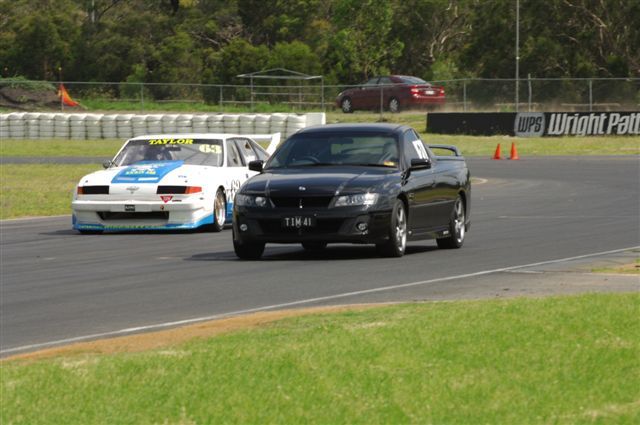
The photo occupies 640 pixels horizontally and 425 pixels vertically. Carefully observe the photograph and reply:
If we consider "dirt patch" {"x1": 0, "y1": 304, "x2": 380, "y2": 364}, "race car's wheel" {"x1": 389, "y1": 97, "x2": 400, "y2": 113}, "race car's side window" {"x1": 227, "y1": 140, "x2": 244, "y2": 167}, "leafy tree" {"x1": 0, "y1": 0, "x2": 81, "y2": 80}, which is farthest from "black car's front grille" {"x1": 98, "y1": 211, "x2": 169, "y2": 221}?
"leafy tree" {"x1": 0, "y1": 0, "x2": 81, "y2": 80}

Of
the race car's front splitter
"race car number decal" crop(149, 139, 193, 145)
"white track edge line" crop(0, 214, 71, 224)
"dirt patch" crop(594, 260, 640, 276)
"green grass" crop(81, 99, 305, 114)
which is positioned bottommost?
"green grass" crop(81, 99, 305, 114)

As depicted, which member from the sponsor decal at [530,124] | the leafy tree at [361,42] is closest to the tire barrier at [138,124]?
the sponsor decal at [530,124]

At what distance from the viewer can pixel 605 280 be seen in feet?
44.5

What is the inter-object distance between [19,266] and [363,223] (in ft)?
12.5

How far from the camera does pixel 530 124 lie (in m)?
53.1

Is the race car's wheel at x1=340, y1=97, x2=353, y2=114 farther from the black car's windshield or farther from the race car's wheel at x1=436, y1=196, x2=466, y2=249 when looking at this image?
the black car's windshield

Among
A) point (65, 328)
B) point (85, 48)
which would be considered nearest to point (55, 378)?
point (65, 328)

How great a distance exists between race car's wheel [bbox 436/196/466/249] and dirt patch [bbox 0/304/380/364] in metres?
6.19

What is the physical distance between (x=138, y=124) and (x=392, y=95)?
13.7 meters

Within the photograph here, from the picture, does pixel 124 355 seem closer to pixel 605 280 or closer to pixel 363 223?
pixel 605 280

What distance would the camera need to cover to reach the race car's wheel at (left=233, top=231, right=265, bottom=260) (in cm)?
1641

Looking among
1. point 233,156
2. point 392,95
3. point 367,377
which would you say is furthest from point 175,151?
point 392,95

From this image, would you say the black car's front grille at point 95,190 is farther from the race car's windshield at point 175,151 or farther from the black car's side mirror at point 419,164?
the black car's side mirror at point 419,164

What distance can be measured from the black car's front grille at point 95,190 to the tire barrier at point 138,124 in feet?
93.5
